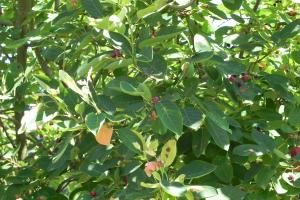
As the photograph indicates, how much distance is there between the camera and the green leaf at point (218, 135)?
1.57m

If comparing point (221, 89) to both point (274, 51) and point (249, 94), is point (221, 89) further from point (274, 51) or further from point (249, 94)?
point (274, 51)

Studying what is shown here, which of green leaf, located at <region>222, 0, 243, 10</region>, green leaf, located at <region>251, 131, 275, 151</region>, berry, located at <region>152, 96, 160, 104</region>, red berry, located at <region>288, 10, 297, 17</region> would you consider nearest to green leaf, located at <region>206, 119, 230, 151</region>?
green leaf, located at <region>251, 131, 275, 151</region>

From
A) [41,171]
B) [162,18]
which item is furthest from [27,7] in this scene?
[162,18]

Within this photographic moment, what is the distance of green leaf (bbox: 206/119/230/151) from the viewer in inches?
61.7

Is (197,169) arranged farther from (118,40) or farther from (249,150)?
(118,40)

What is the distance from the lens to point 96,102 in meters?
1.41

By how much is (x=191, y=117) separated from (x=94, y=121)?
0.31 metres

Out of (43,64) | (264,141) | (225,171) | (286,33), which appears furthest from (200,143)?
(43,64)

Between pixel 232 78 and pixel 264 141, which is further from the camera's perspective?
pixel 232 78

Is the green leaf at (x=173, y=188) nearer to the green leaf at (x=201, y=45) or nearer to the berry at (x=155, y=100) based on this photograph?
the berry at (x=155, y=100)

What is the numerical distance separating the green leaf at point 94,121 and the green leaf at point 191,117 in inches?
10.4

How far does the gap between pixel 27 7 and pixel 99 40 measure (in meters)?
0.98

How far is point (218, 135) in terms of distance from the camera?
159 cm

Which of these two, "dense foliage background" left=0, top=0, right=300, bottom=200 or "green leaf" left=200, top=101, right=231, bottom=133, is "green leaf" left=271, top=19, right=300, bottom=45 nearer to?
"dense foliage background" left=0, top=0, right=300, bottom=200
